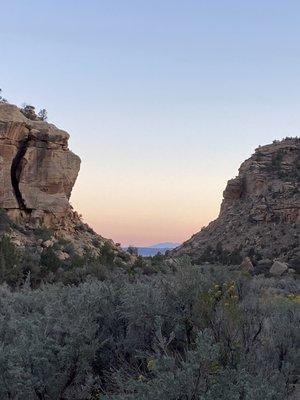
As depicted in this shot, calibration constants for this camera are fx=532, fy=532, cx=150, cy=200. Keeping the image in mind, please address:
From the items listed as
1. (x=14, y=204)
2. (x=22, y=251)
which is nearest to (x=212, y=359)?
(x=22, y=251)

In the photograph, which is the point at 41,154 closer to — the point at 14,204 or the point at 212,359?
the point at 14,204

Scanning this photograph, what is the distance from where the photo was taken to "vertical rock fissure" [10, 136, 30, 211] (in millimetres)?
34866

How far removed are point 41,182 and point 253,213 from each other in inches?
997

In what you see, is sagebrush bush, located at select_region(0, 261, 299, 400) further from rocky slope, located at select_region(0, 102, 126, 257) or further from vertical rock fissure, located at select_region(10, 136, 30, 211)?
vertical rock fissure, located at select_region(10, 136, 30, 211)

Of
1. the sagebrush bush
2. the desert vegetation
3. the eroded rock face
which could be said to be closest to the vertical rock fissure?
the eroded rock face

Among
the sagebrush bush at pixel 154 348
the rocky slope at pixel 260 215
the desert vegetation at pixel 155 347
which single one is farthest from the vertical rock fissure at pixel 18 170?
the sagebrush bush at pixel 154 348

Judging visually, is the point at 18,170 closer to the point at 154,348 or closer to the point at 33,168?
the point at 33,168

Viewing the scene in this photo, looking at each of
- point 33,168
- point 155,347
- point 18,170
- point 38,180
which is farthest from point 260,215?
point 155,347

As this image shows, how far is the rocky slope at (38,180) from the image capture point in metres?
34.0

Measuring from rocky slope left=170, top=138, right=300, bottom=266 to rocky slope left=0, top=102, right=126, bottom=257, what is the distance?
16.3 meters

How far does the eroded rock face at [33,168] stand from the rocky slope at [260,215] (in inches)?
683

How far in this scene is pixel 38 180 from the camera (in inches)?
1420

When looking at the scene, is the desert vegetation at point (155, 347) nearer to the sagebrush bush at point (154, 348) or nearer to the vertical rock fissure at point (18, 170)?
the sagebrush bush at point (154, 348)

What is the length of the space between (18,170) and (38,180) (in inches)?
58.0
